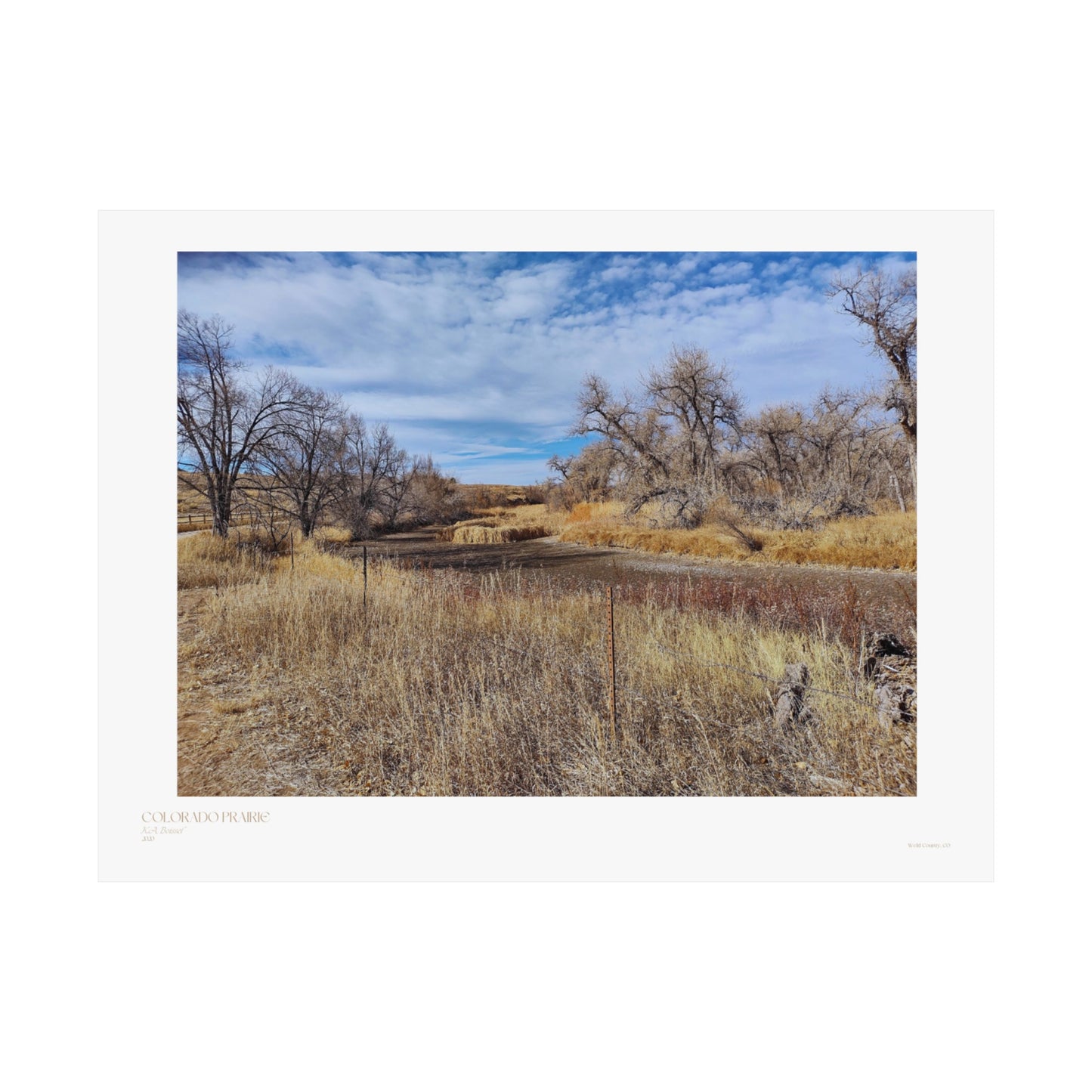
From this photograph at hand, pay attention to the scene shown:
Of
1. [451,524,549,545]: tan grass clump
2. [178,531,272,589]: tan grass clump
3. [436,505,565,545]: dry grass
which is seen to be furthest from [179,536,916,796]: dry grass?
[451,524,549,545]: tan grass clump

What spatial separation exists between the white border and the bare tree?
0.17 metres

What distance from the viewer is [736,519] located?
8.12 meters

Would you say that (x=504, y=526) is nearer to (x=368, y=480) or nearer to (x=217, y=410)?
(x=368, y=480)

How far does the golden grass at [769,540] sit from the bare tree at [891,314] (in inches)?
72.1

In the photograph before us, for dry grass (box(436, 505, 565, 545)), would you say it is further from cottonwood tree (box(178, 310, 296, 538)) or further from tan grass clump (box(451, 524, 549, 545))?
cottonwood tree (box(178, 310, 296, 538))

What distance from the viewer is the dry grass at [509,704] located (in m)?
2.36
